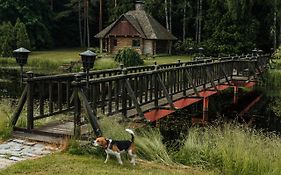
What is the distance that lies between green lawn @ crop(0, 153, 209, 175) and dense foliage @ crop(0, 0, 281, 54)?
37528 mm

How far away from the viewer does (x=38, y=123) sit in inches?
401

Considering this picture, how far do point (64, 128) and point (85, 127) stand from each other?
1.89ft

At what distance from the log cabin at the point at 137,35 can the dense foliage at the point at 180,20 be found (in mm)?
2676

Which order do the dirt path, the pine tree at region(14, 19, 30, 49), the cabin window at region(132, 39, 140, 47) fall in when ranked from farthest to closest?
the cabin window at region(132, 39, 140, 47) → the pine tree at region(14, 19, 30, 49) → the dirt path

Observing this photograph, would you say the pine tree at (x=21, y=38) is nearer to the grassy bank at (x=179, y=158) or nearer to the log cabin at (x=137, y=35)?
the log cabin at (x=137, y=35)

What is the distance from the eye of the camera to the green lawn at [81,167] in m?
6.67

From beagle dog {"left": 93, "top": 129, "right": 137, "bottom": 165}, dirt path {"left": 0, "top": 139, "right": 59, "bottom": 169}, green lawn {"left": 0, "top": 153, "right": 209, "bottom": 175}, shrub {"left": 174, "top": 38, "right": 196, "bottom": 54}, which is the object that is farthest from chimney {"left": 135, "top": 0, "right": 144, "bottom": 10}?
beagle dog {"left": 93, "top": 129, "right": 137, "bottom": 165}

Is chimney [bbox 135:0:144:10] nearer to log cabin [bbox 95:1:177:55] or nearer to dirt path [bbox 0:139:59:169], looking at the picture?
log cabin [bbox 95:1:177:55]

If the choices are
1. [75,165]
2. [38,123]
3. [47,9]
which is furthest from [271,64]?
[47,9]

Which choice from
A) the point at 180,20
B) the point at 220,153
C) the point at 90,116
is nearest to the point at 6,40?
the point at 180,20

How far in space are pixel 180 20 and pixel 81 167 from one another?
159ft

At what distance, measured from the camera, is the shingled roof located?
4614cm

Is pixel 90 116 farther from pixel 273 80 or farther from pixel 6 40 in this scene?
pixel 6 40

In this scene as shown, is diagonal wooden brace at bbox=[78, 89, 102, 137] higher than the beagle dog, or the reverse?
diagonal wooden brace at bbox=[78, 89, 102, 137]
